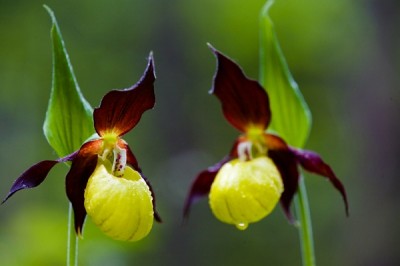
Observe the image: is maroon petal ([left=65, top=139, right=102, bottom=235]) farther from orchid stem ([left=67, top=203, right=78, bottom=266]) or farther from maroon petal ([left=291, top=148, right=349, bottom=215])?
maroon petal ([left=291, top=148, right=349, bottom=215])

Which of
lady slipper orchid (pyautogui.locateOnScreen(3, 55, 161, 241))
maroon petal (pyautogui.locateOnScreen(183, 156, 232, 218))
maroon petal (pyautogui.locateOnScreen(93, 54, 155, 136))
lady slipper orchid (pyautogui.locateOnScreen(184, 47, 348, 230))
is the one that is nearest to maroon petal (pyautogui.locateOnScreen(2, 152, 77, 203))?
lady slipper orchid (pyautogui.locateOnScreen(3, 55, 161, 241))

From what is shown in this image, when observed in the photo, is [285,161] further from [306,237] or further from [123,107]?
[123,107]

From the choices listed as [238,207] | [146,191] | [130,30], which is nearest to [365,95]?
[130,30]

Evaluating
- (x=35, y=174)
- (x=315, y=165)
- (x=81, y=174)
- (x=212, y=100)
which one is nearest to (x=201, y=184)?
(x=315, y=165)

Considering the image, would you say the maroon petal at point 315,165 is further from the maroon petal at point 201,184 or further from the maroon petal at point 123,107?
the maroon petal at point 123,107

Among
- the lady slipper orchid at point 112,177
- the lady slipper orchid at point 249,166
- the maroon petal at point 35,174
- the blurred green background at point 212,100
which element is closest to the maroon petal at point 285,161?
the lady slipper orchid at point 249,166
